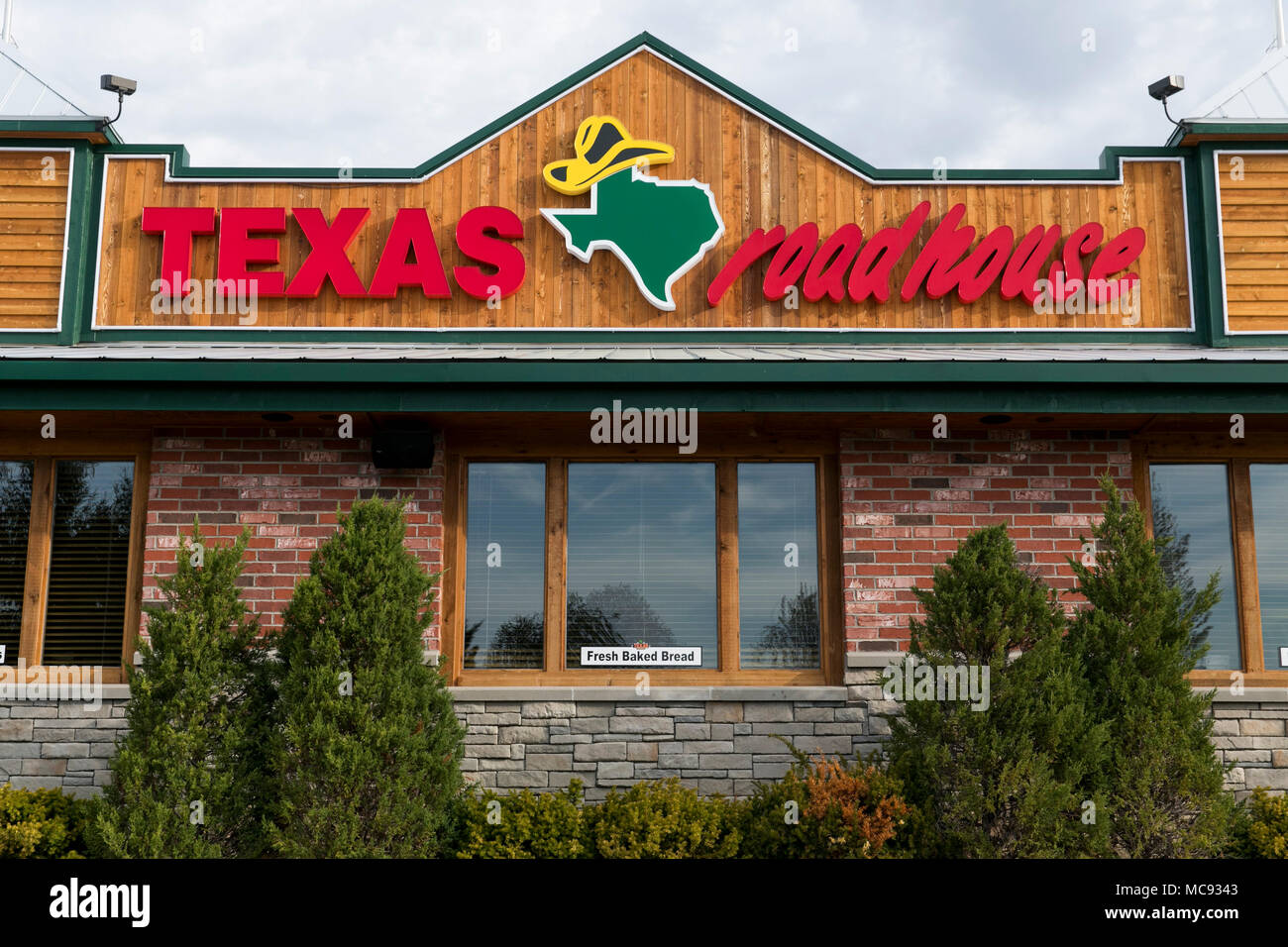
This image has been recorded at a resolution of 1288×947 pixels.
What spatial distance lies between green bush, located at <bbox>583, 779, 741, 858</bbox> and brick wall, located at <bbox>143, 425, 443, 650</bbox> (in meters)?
2.01

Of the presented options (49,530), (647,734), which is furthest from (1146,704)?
(49,530)

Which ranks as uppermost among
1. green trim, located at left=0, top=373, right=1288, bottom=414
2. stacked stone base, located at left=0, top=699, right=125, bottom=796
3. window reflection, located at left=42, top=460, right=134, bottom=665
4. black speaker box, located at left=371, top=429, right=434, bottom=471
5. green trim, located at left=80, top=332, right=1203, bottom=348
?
green trim, located at left=80, top=332, right=1203, bottom=348

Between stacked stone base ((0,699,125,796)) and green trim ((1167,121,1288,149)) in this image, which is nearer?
stacked stone base ((0,699,125,796))

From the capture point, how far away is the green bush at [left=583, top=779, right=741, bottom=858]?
691 cm

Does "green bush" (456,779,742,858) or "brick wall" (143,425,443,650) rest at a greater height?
"brick wall" (143,425,443,650)

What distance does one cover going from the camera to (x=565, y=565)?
27.3ft

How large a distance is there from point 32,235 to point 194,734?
16.1ft

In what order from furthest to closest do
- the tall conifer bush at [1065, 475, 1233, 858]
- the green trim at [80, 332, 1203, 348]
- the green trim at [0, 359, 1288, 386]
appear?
1. the green trim at [80, 332, 1203, 348]
2. the green trim at [0, 359, 1288, 386]
3. the tall conifer bush at [1065, 475, 1233, 858]

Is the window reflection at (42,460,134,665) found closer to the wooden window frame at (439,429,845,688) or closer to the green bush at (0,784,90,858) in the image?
the green bush at (0,784,90,858)

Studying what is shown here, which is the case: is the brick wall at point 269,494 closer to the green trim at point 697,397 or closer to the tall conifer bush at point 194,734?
the green trim at point 697,397

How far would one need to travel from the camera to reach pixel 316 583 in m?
6.88

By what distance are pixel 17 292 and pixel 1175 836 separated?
948 cm

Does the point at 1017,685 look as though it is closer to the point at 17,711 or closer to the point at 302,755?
the point at 302,755

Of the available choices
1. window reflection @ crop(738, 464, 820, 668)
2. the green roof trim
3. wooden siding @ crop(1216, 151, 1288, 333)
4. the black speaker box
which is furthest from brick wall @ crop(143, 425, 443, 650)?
wooden siding @ crop(1216, 151, 1288, 333)
